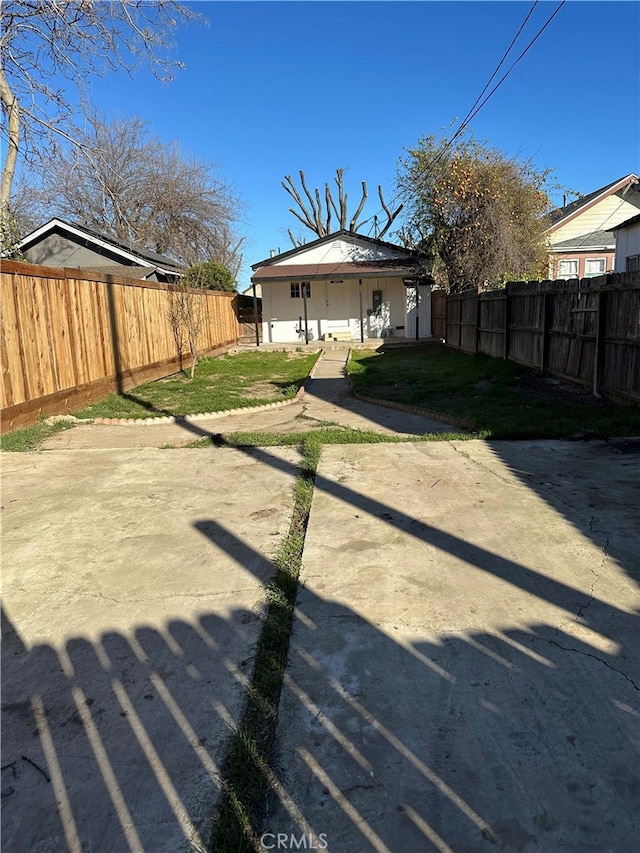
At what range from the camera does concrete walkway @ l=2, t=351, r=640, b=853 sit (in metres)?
1.81

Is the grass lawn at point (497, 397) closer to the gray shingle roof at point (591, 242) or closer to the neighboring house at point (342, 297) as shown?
the neighboring house at point (342, 297)

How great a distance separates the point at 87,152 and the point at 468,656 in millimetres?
13127

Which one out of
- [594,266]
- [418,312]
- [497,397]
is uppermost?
[594,266]

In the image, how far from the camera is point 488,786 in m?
1.90

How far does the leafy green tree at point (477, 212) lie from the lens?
2116 cm

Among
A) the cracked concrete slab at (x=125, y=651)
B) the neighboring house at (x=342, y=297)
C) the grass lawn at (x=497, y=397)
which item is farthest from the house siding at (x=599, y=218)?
the cracked concrete slab at (x=125, y=651)

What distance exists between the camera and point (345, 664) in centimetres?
257

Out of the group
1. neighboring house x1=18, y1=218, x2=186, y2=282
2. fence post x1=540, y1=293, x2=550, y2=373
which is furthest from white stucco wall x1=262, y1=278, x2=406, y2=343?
fence post x1=540, y1=293, x2=550, y2=373

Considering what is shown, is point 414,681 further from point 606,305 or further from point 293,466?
point 606,305

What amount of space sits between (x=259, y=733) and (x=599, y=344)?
837 centimetres

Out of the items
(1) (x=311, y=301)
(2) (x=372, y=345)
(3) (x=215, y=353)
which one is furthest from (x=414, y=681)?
(1) (x=311, y=301)

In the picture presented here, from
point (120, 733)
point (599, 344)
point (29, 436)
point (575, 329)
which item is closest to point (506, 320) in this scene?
point (575, 329)

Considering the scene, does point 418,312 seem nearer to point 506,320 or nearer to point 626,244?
point 626,244

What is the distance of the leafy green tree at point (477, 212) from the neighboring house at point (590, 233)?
14.4 ft
